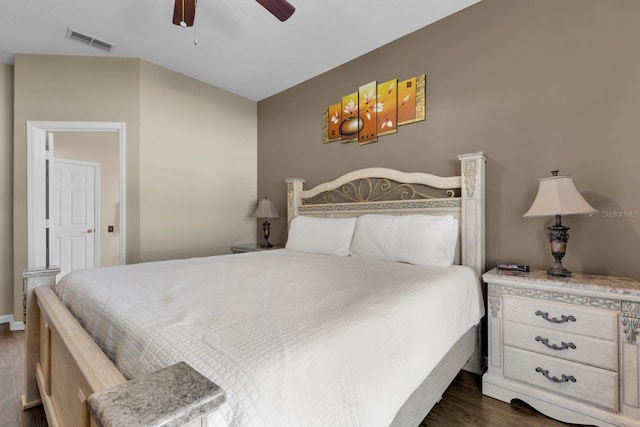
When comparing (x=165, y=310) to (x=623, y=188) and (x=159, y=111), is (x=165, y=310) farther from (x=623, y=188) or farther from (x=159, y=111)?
(x=159, y=111)

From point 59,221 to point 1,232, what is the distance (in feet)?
3.98

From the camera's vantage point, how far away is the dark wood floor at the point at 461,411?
1.54m

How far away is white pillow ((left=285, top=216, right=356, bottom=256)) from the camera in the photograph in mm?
2543

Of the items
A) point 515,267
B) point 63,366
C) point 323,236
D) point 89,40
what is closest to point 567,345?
point 515,267

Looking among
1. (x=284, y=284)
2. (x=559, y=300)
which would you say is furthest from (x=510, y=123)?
(x=284, y=284)

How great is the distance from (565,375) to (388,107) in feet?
7.62

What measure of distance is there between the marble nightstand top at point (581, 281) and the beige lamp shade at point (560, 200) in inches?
14.3

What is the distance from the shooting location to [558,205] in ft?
5.25

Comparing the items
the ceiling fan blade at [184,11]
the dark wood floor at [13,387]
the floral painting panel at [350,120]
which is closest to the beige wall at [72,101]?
the dark wood floor at [13,387]

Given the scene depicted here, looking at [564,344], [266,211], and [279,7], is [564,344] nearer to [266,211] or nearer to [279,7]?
[279,7]

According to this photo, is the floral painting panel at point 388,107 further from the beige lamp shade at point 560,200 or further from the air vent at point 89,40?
the air vent at point 89,40

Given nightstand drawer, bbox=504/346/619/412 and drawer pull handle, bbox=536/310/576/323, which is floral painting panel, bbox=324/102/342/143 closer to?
drawer pull handle, bbox=536/310/576/323

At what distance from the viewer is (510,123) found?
2.10 metres

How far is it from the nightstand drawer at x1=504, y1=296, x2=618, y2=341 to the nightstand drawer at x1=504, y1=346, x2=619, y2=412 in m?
0.18
